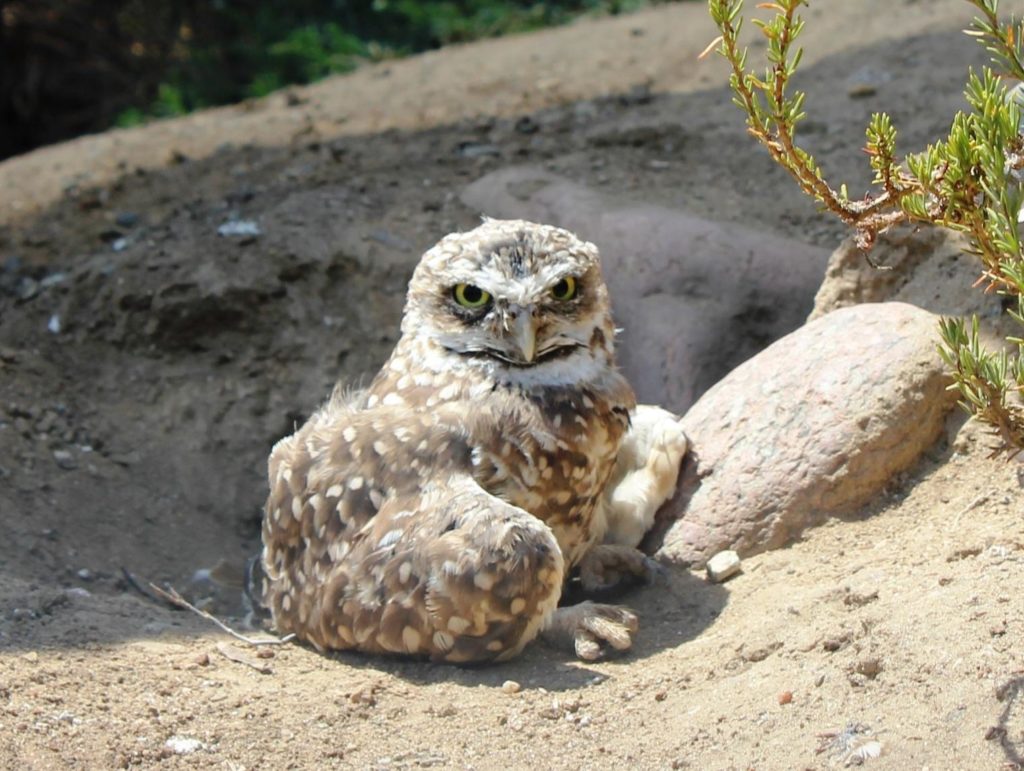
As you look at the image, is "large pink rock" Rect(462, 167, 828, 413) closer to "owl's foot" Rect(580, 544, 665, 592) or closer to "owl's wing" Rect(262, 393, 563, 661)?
"owl's foot" Rect(580, 544, 665, 592)

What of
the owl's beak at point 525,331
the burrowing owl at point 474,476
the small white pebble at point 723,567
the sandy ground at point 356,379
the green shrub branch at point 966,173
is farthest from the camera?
the small white pebble at point 723,567

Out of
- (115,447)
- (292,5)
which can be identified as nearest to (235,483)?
(115,447)

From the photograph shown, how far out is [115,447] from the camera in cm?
587

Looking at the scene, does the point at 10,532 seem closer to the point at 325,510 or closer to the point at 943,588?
the point at 325,510

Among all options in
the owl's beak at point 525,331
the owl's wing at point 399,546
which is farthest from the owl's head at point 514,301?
the owl's wing at point 399,546

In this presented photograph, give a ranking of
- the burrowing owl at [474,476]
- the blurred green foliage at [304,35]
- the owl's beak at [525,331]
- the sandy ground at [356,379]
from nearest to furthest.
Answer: the sandy ground at [356,379] < the burrowing owl at [474,476] < the owl's beak at [525,331] < the blurred green foliage at [304,35]

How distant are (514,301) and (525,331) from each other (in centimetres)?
10

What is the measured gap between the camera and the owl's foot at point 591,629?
4.05m

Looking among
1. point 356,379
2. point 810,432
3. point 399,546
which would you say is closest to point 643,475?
point 810,432

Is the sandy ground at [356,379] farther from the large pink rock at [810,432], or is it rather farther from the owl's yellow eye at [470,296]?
the owl's yellow eye at [470,296]

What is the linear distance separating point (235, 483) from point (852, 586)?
111 inches

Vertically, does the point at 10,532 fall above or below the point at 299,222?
below

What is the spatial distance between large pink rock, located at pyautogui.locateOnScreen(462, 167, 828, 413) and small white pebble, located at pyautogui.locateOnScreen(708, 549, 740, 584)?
1104 millimetres

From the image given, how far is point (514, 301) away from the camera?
4.21 m
